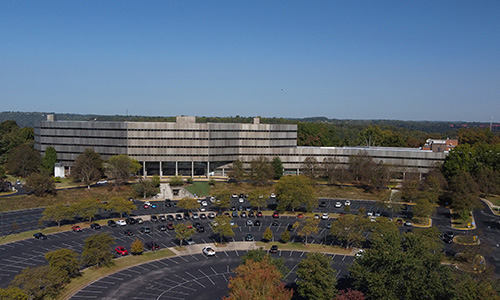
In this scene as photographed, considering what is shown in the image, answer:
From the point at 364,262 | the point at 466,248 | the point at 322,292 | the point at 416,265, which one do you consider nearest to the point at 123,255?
the point at 322,292

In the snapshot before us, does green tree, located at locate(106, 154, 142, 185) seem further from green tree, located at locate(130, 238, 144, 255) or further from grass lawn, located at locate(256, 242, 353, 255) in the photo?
grass lawn, located at locate(256, 242, 353, 255)

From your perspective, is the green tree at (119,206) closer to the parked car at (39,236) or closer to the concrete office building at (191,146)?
the parked car at (39,236)

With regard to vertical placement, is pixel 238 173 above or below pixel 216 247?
above

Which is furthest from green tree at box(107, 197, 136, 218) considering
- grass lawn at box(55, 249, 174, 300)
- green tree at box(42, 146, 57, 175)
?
green tree at box(42, 146, 57, 175)

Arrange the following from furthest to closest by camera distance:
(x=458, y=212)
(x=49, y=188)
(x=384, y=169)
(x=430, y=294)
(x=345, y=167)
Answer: (x=345, y=167)
(x=384, y=169)
(x=49, y=188)
(x=458, y=212)
(x=430, y=294)

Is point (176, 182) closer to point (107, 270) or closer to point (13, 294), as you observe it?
point (107, 270)

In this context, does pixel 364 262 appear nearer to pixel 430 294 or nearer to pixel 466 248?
pixel 430 294

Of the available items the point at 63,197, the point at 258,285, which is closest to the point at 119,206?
the point at 63,197
